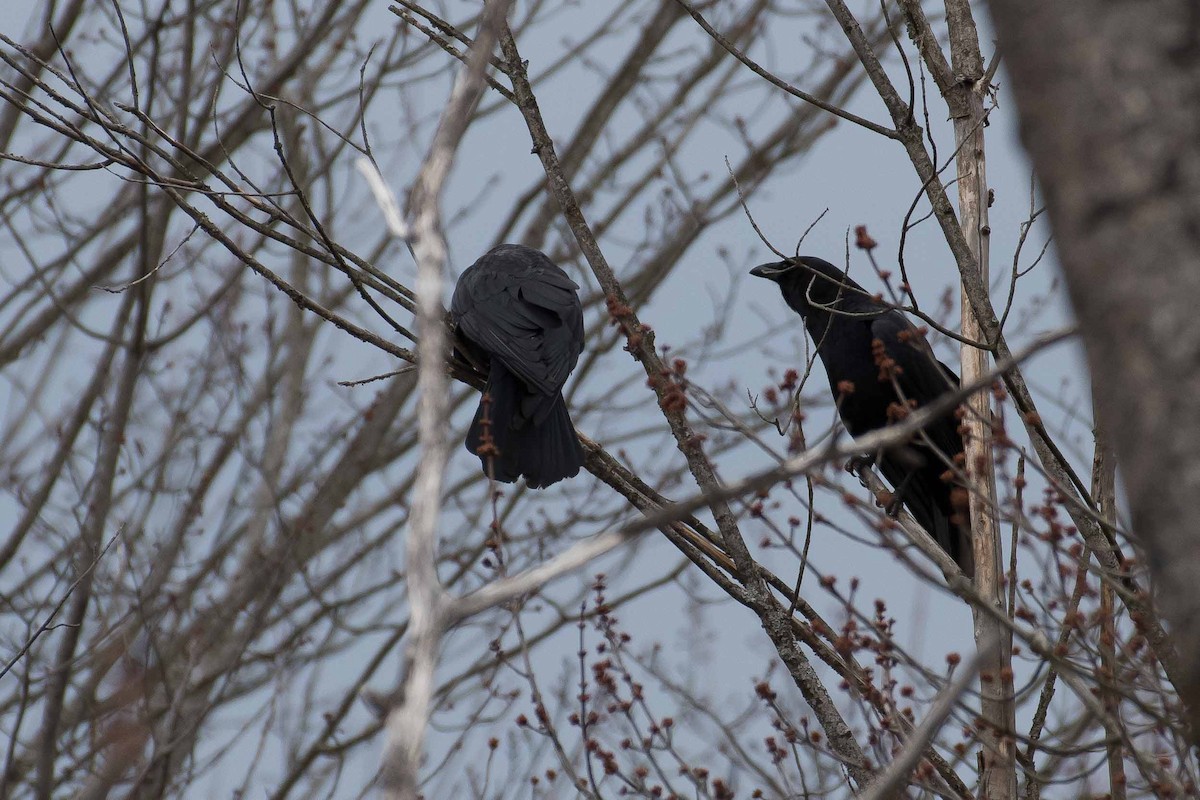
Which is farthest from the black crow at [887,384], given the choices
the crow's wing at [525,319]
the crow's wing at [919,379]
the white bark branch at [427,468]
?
the white bark branch at [427,468]

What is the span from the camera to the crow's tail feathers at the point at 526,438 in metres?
Result: 4.92

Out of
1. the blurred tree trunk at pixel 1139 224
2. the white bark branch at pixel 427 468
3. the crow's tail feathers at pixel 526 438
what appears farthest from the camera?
the crow's tail feathers at pixel 526 438

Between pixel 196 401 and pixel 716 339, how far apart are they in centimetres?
362

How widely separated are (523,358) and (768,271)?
5.59ft

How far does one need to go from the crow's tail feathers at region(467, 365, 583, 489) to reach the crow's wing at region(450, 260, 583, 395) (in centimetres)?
10

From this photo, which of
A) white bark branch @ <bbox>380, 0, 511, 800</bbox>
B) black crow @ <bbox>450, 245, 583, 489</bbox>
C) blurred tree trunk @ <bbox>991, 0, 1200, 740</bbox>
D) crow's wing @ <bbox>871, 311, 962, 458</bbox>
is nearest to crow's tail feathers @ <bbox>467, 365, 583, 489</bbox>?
black crow @ <bbox>450, 245, 583, 489</bbox>

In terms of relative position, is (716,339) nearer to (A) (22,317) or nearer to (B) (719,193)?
(B) (719,193)

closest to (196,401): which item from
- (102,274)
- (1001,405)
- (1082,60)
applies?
(102,274)

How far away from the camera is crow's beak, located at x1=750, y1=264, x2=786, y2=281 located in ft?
20.7

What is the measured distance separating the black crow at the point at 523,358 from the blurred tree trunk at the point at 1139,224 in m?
3.40

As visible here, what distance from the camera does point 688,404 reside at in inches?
128

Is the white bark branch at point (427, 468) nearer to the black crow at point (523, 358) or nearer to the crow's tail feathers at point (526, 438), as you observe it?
the black crow at point (523, 358)

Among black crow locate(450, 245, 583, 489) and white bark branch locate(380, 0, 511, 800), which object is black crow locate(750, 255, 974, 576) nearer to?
black crow locate(450, 245, 583, 489)

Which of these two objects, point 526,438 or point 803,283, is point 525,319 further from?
point 803,283
